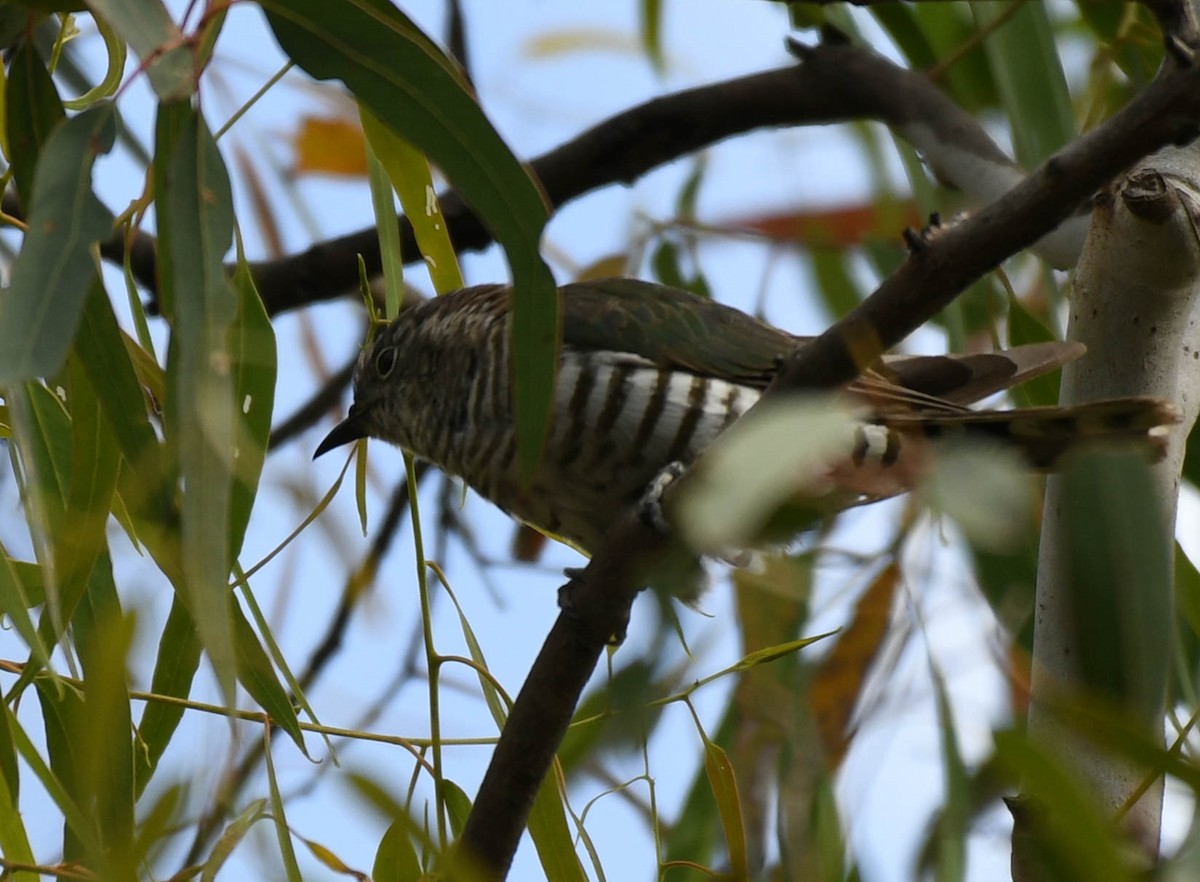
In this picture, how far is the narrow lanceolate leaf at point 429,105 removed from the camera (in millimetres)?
1640

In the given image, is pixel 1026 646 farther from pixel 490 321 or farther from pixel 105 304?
pixel 105 304

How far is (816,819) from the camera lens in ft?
7.21

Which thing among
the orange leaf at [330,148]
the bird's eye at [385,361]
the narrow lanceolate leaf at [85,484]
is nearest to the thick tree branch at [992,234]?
the narrow lanceolate leaf at [85,484]

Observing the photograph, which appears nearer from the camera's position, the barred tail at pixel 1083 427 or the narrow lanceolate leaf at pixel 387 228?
the barred tail at pixel 1083 427

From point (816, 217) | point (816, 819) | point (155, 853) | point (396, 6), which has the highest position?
point (816, 217)

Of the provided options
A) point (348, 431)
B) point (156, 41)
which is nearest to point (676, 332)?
point (348, 431)

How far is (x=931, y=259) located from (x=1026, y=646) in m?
1.12

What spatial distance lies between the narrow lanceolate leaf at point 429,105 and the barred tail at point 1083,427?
2.45 ft

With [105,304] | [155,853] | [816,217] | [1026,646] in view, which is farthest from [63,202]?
[816,217]

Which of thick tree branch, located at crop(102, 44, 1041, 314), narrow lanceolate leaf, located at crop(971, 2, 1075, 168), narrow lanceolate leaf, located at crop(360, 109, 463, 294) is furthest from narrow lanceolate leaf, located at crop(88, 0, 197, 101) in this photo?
thick tree branch, located at crop(102, 44, 1041, 314)

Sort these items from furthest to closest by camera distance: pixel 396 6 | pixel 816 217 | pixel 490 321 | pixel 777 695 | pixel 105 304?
pixel 816 217 → pixel 490 321 → pixel 777 695 → pixel 105 304 → pixel 396 6

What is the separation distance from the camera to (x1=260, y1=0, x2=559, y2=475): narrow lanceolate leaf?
1.64 metres

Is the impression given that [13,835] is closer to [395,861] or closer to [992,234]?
[395,861]

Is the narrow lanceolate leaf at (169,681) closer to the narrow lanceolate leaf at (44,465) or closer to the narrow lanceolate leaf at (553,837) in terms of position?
the narrow lanceolate leaf at (44,465)
